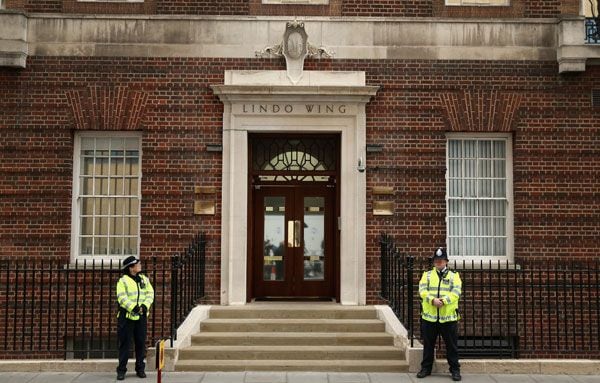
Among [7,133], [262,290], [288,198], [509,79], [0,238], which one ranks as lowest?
[262,290]

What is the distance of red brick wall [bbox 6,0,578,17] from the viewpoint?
13.0 m

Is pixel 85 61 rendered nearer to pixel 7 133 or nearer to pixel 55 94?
pixel 55 94

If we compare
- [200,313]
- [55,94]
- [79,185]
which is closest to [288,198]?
[200,313]

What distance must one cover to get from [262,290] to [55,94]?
211 inches

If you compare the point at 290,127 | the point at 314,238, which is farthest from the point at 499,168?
the point at 290,127

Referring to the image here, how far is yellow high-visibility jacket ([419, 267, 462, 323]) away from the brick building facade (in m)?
3.01

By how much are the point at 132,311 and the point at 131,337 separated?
0.43m

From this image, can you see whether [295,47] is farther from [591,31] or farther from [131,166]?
[591,31]

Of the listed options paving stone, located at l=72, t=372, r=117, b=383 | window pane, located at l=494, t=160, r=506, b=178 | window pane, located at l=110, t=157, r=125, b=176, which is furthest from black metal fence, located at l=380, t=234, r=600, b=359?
window pane, located at l=110, t=157, r=125, b=176

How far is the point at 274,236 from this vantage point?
43.8ft

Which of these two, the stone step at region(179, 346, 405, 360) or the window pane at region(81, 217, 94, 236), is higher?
the window pane at region(81, 217, 94, 236)

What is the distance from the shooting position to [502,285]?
12.5 m

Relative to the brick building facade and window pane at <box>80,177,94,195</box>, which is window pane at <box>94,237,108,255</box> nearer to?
the brick building facade

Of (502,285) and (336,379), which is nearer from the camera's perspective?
(336,379)
